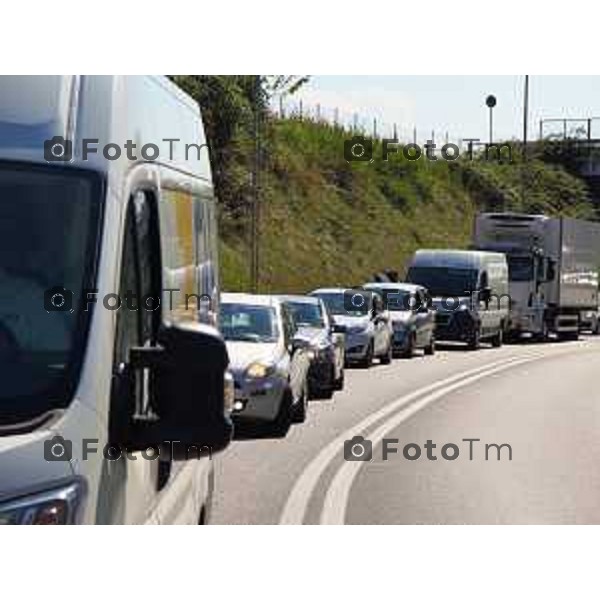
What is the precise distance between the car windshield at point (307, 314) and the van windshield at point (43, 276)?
1760cm

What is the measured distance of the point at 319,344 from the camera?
21531mm

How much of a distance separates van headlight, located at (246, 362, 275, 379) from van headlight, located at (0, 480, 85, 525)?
38.2 ft

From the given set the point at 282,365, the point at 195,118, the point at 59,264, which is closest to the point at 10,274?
the point at 59,264

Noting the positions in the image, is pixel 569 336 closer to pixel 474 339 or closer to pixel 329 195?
pixel 329 195

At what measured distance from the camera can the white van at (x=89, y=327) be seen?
4.23m

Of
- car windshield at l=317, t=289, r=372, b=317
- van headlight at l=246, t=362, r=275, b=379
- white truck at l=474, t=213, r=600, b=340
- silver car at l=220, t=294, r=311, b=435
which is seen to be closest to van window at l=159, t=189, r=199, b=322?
silver car at l=220, t=294, r=311, b=435

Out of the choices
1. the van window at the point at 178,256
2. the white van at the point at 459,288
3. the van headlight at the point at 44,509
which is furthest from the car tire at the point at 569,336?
the van headlight at the point at 44,509

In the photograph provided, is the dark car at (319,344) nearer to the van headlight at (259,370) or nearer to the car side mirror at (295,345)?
the car side mirror at (295,345)

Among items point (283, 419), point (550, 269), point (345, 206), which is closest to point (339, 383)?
point (283, 419)

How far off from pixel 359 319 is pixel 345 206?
27.4m

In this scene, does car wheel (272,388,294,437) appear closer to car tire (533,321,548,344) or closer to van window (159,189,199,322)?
van window (159,189,199,322)

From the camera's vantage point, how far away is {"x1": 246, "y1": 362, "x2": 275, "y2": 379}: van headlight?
15.8 meters

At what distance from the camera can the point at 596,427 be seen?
19250mm

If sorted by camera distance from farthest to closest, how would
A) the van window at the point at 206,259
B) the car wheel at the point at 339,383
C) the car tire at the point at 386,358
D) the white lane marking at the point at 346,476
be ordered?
1. the car tire at the point at 386,358
2. the car wheel at the point at 339,383
3. the white lane marking at the point at 346,476
4. the van window at the point at 206,259
